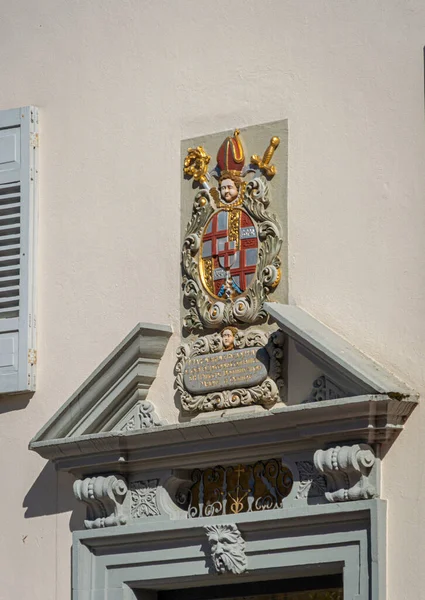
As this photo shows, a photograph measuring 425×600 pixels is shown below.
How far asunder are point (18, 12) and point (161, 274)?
6.70 feet

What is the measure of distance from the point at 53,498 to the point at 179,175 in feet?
6.39

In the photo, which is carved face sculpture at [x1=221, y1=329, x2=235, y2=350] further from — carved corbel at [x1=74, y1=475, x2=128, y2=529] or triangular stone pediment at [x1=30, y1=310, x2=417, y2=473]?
carved corbel at [x1=74, y1=475, x2=128, y2=529]

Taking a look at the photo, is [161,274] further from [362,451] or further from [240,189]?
[362,451]

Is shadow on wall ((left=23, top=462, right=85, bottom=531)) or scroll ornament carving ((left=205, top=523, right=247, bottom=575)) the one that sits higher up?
shadow on wall ((left=23, top=462, right=85, bottom=531))

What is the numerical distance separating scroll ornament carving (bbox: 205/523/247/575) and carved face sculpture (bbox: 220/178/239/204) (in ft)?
5.74

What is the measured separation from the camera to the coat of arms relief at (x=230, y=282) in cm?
1077

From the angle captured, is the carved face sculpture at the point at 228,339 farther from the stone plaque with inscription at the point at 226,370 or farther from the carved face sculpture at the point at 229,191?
the carved face sculpture at the point at 229,191

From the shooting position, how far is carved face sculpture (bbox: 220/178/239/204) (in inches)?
435

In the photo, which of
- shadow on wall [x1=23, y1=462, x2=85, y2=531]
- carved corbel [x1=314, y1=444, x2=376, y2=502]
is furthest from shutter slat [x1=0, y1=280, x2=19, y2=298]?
carved corbel [x1=314, y1=444, x2=376, y2=502]

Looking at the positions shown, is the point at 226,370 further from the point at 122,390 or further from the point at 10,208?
the point at 10,208

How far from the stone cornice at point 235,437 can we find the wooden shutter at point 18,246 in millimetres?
554

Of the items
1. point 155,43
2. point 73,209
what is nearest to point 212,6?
point 155,43

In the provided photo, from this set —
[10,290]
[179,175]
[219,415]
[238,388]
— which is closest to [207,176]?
[179,175]

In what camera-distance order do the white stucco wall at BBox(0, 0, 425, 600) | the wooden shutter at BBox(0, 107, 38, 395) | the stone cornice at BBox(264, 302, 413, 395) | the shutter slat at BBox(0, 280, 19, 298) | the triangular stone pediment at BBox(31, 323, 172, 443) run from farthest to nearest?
the shutter slat at BBox(0, 280, 19, 298), the wooden shutter at BBox(0, 107, 38, 395), the triangular stone pediment at BBox(31, 323, 172, 443), the white stucco wall at BBox(0, 0, 425, 600), the stone cornice at BBox(264, 302, 413, 395)
